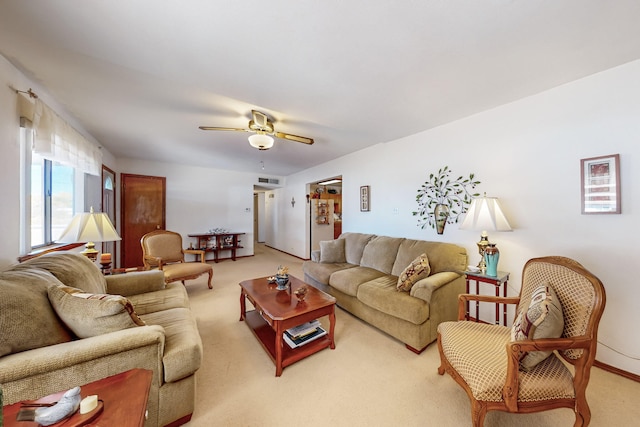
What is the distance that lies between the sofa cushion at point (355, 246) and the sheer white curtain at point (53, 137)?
3.49m

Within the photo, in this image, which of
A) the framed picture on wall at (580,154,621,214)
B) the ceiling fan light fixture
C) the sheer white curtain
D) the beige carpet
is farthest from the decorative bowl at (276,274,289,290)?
the framed picture on wall at (580,154,621,214)

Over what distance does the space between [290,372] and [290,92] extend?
242 centimetres

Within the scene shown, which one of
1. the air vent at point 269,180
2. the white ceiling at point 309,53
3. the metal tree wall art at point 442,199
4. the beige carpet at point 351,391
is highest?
the white ceiling at point 309,53

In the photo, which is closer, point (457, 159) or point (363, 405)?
point (363, 405)

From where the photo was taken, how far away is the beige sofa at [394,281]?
205 centimetres

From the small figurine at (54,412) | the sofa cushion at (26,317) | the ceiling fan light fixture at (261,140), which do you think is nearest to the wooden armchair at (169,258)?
the sofa cushion at (26,317)

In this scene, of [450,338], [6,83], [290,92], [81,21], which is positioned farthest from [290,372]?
[6,83]

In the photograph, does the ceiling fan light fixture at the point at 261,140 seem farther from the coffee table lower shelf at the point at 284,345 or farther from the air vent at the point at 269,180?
the air vent at the point at 269,180

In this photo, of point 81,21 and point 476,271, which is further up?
point 81,21

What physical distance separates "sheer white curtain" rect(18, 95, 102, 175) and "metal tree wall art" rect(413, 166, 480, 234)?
13.1 feet

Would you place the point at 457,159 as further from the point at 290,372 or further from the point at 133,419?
the point at 133,419

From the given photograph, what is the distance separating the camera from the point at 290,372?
179cm

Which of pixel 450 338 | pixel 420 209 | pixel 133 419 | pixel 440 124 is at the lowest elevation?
pixel 450 338

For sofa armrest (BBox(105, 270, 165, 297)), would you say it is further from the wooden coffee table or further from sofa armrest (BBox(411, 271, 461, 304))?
sofa armrest (BBox(411, 271, 461, 304))
